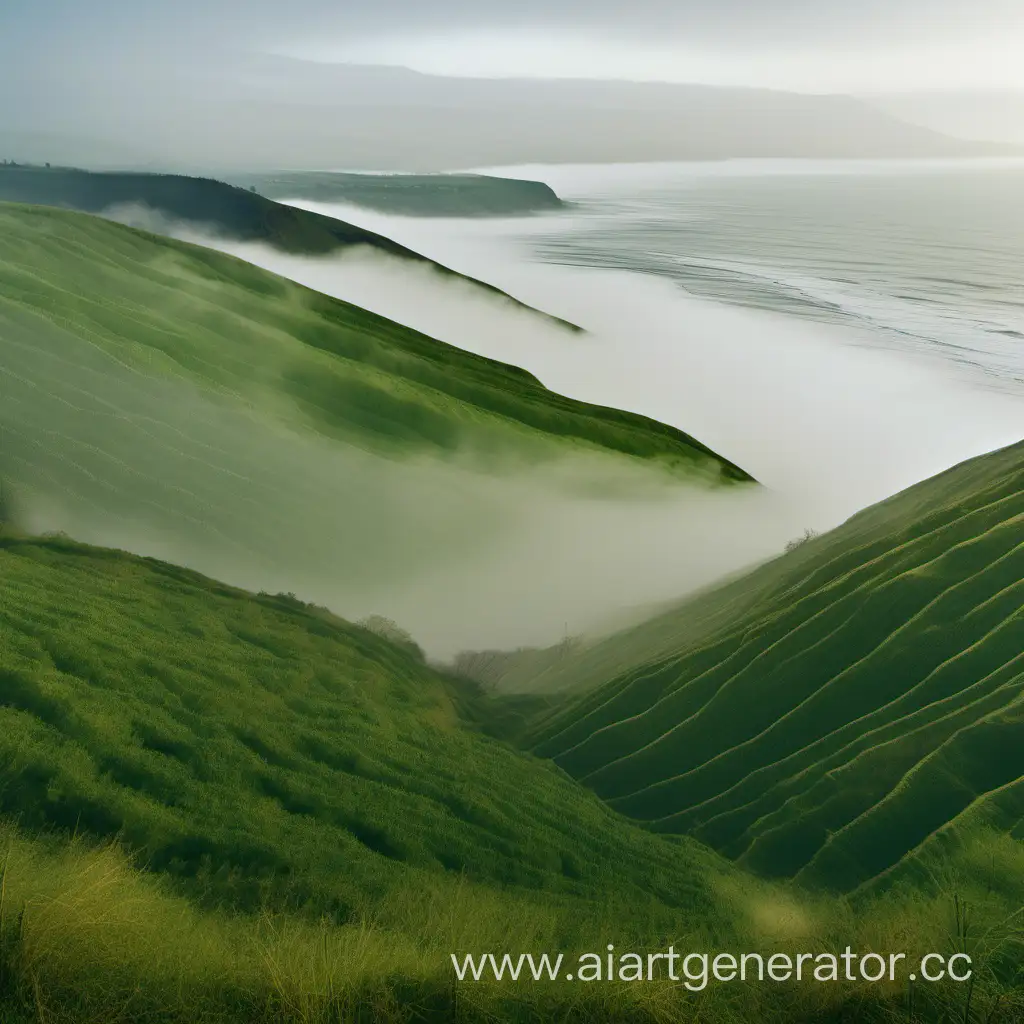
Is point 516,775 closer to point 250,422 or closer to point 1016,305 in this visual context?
point 250,422

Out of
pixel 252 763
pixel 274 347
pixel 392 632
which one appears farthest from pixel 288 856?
pixel 274 347

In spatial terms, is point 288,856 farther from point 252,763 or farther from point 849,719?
point 849,719

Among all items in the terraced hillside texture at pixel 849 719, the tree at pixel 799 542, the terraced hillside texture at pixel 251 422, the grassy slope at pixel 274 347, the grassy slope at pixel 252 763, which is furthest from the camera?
the tree at pixel 799 542

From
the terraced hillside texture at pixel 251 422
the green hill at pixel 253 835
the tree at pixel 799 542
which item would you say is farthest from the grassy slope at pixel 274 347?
the green hill at pixel 253 835

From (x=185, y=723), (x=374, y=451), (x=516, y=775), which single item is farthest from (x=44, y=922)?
(x=374, y=451)

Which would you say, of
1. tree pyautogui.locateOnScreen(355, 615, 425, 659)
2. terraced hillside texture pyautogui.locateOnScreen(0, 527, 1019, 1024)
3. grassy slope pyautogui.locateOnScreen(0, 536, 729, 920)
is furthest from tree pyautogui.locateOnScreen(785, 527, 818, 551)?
terraced hillside texture pyautogui.locateOnScreen(0, 527, 1019, 1024)

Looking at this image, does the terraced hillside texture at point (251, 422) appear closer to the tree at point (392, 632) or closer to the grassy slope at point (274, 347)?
the grassy slope at point (274, 347)
